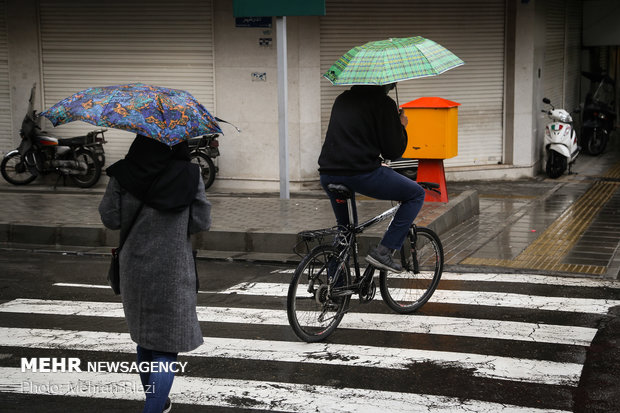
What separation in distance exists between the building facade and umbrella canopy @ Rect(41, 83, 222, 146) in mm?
9296

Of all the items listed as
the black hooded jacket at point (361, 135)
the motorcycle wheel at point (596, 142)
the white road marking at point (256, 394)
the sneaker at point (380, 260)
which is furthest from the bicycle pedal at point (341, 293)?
the motorcycle wheel at point (596, 142)

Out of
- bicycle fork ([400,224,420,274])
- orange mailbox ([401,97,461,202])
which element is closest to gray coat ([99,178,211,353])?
bicycle fork ([400,224,420,274])

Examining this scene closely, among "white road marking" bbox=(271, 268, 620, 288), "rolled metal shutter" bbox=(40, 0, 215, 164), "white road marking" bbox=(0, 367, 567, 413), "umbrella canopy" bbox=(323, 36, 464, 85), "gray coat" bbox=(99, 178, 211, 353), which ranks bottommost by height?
"white road marking" bbox=(0, 367, 567, 413)

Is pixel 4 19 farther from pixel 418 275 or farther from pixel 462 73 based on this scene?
pixel 418 275

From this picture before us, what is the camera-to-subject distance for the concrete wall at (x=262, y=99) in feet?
45.1

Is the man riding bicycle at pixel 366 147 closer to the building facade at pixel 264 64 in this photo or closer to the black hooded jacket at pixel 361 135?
the black hooded jacket at pixel 361 135

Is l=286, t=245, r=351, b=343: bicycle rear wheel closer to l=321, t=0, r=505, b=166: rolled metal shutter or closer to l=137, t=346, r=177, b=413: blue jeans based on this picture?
l=137, t=346, r=177, b=413: blue jeans

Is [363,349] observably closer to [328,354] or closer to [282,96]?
[328,354]

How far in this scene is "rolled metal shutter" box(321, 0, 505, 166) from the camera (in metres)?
14.1

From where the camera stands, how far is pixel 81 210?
1155cm

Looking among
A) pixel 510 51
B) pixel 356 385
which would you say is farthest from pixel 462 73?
pixel 356 385

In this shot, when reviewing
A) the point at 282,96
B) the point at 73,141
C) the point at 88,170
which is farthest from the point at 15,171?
the point at 282,96

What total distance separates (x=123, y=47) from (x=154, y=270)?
1055 centimetres

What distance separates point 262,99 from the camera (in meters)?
13.9
